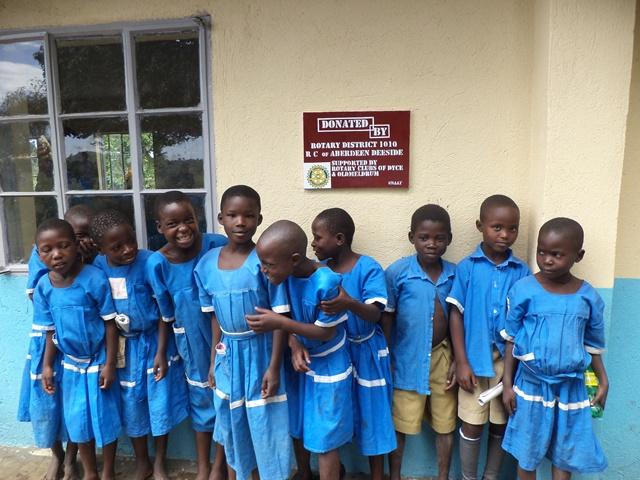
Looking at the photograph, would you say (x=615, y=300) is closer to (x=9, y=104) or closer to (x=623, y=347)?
(x=623, y=347)

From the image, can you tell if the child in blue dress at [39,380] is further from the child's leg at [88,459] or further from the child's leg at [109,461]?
the child's leg at [109,461]

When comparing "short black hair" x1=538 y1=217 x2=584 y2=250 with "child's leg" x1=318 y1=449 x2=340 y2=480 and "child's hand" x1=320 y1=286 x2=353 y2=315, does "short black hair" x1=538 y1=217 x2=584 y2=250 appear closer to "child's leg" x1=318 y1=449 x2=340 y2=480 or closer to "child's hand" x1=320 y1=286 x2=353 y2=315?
"child's hand" x1=320 y1=286 x2=353 y2=315

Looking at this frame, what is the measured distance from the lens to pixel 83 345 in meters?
2.24

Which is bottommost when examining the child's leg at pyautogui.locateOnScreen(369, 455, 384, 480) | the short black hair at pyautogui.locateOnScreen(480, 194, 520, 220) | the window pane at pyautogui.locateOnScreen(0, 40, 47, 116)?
the child's leg at pyautogui.locateOnScreen(369, 455, 384, 480)

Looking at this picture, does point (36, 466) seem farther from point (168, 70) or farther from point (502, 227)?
point (502, 227)

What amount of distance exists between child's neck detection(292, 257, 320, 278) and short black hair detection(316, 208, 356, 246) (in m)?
0.35

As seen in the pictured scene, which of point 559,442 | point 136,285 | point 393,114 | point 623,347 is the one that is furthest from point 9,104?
point 623,347

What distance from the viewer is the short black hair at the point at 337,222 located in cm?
218

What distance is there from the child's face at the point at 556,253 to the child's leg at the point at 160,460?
2.29 meters

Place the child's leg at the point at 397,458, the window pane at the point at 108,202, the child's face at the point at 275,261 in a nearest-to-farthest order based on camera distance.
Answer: the child's face at the point at 275,261, the child's leg at the point at 397,458, the window pane at the point at 108,202

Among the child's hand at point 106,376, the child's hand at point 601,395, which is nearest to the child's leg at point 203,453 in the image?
the child's hand at point 106,376

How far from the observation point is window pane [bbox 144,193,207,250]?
2645 millimetres

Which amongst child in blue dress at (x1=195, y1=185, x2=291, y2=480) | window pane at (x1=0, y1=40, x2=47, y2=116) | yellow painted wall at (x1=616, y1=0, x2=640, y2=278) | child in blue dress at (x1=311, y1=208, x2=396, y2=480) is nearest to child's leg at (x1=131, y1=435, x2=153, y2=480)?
child in blue dress at (x1=195, y1=185, x2=291, y2=480)

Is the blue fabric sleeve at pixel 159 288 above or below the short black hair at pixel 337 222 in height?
below
